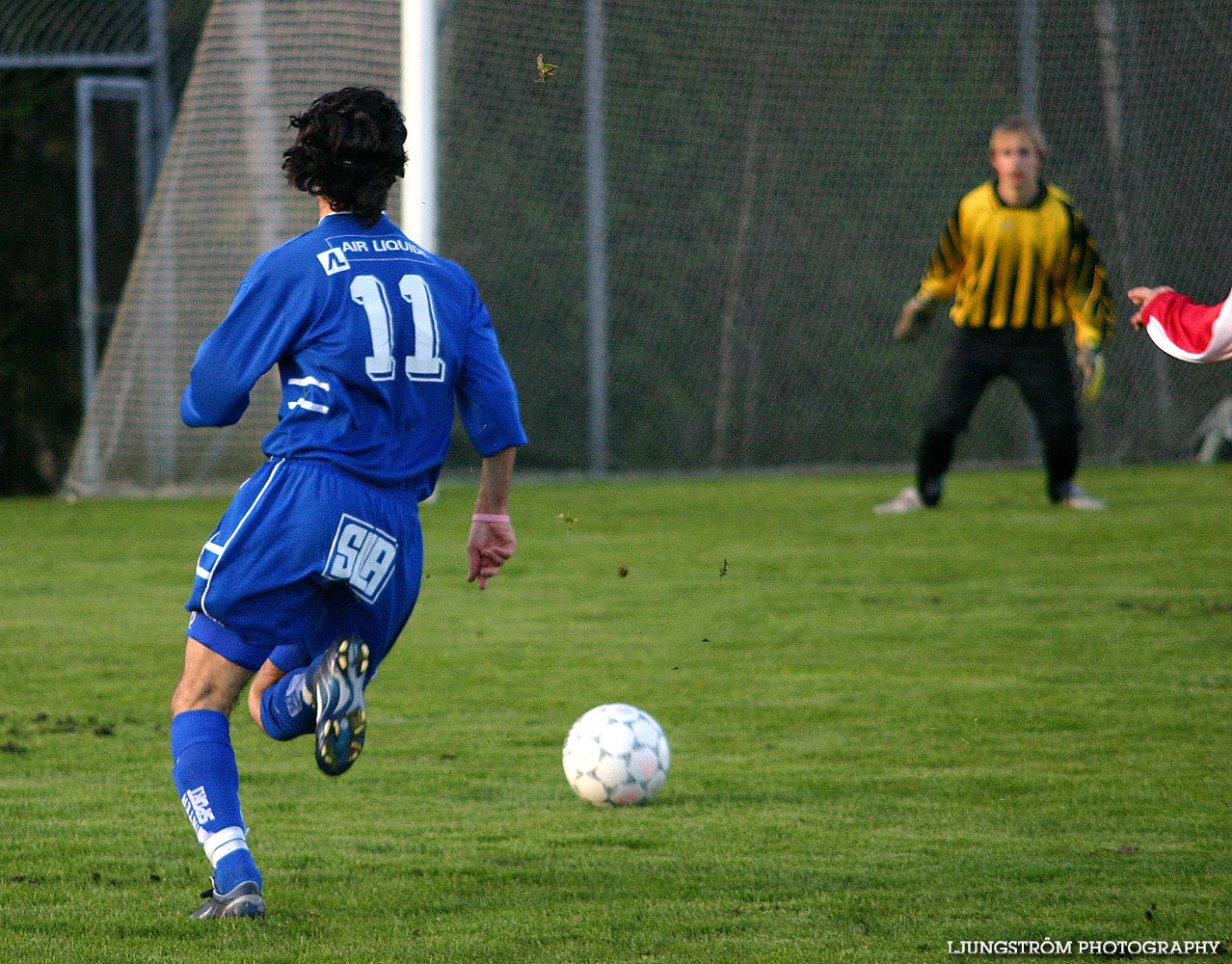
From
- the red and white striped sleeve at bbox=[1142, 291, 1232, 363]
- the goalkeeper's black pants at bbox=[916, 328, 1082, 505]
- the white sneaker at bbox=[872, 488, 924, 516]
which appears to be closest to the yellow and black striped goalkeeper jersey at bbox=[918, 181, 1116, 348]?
the goalkeeper's black pants at bbox=[916, 328, 1082, 505]

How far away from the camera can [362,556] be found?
3482 mm

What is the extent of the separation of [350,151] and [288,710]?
1098 mm

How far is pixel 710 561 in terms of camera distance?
9.45 m

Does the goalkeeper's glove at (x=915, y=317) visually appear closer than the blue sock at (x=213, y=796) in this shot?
No

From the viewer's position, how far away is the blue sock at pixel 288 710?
137 inches

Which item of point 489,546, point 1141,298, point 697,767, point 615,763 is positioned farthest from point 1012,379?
point 489,546

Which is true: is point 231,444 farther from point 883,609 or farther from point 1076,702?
point 1076,702

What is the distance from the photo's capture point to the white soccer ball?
4.56m

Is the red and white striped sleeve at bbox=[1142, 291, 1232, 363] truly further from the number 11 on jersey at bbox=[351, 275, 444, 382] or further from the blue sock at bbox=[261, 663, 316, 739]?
the blue sock at bbox=[261, 663, 316, 739]

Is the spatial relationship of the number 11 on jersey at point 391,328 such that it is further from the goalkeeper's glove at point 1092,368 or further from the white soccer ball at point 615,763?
the goalkeeper's glove at point 1092,368

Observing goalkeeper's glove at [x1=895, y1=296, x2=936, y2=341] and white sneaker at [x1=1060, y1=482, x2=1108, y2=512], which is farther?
white sneaker at [x1=1060, y1=482, x2=1108, y2=512]

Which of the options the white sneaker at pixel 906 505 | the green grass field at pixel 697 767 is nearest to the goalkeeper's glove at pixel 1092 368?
the green grass field at pixel 697 767

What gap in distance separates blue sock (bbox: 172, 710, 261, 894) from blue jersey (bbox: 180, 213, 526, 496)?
0.58 meters

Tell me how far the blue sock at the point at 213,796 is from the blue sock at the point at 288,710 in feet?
0.34
